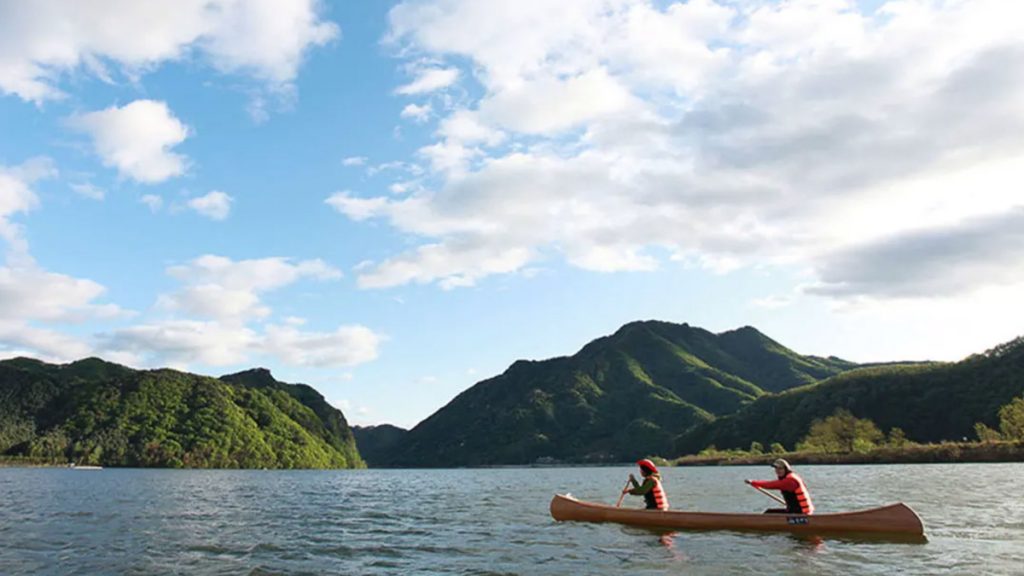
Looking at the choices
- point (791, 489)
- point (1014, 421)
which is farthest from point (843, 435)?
point (791, 489)

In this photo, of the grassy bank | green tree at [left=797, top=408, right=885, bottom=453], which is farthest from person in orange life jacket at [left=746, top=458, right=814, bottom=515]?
green tree at [left=797, top=408, right=885, bottom=453]

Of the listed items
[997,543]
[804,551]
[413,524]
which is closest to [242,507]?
[413,524]

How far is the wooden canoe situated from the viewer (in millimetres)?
25891

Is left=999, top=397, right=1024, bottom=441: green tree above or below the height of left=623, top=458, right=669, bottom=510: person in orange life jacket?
above

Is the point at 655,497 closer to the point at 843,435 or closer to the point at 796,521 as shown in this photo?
the point at 796,521

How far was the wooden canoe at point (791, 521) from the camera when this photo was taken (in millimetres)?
25891

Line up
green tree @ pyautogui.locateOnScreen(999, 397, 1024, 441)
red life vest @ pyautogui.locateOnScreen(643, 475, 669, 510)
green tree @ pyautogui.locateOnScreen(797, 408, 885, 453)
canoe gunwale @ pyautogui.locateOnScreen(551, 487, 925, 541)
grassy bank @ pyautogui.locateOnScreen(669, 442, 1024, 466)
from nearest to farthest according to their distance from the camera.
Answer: canoe gunwale @ pyautogui.locateOnScreen(551, 487, 925, 541) → red life vest @ pyautogui.locateOnScreen(643, 475, 669, 510) → grassy bank @ pyautogui.locateOnScreen(669, 442, 1024, 466) → green tree @ pyautogui.locateOnScreen(999, 397, 1024, 441) → green tree @ pyautogui.locateOnScreen(797, 408, 885, 453)

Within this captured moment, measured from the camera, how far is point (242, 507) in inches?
2116

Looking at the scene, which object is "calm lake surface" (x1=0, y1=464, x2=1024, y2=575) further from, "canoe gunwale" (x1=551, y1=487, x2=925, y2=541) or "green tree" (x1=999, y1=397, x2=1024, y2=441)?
"green tree" (x1=999, y1=397, x2=1024, y2=441)

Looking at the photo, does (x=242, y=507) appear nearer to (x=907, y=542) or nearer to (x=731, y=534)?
(x=731, y=534)

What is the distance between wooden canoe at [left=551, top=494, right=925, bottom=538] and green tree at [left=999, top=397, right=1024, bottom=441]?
117025mm

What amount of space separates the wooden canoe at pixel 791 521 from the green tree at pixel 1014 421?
11702 cm

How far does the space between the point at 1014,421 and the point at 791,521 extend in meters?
125

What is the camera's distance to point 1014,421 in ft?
398
